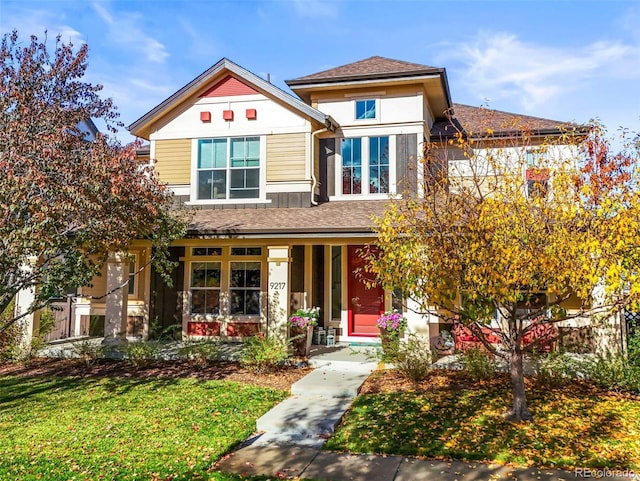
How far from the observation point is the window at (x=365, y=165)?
13.2 meters

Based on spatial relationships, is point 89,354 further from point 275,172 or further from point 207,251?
point 275,172

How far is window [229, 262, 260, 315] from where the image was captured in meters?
12.9

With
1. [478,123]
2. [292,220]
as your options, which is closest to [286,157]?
[292,220]

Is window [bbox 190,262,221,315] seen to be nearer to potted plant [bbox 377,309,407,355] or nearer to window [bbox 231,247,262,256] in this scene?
window [bbox 231,247,262,256]

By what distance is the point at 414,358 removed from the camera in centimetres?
900

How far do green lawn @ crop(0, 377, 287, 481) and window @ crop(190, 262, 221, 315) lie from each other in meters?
3.92

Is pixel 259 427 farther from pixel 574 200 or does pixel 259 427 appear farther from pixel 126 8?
pixel 126 8

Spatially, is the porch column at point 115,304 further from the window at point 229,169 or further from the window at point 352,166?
the window at point 352,166

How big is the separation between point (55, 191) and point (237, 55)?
8172mm

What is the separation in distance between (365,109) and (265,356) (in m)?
7.83

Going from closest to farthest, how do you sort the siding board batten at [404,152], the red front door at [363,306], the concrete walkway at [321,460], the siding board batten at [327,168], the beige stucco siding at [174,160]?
1. the concrete walkway at [321,460]
2. the red front door at [363,306]
3. the siding board batten at [404,152]
4. the siding board batten at [327,168]
5. the beige stucco siding at [174,160]

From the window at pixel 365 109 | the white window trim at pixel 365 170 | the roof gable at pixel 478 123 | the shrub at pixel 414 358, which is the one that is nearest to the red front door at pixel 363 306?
the white window trim at pixel 365 170

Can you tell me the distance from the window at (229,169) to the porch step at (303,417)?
23.6 feet

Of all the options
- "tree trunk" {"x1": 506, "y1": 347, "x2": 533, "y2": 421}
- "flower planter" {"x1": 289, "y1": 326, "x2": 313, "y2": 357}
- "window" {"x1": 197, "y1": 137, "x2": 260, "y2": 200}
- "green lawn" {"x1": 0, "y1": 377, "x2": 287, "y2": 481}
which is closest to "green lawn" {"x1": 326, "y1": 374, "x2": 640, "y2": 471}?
"tree trunk" {"x1": 506, "y1": 347, "x2": 533, "y2": 421}
